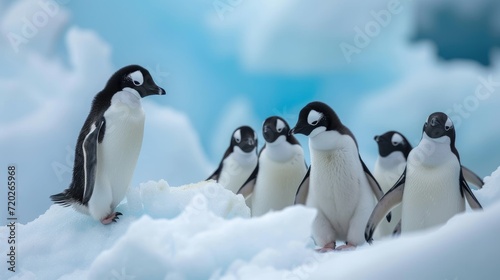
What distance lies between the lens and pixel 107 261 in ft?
6.09

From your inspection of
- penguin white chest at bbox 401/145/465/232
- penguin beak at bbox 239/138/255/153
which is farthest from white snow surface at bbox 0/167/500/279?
penguin beak at bbox 239/138/255/153

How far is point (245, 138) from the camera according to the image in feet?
10.9

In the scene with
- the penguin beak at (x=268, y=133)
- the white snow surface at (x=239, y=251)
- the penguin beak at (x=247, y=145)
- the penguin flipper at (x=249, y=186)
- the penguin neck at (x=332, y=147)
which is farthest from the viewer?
the penguin beak at (x=247, y=145)

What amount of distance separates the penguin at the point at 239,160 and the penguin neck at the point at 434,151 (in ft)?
3.93

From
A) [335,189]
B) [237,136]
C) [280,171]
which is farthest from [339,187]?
[237,136]

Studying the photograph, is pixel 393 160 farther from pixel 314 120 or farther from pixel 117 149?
pixel 117 149

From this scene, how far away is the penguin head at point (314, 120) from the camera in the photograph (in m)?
2.37

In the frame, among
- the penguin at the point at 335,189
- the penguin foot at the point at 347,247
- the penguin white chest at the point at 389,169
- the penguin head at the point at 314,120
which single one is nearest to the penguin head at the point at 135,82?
the penguin head at the point at 314,120

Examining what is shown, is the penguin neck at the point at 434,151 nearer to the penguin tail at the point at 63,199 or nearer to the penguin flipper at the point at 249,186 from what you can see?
the penguin flipper at the point at 249,186

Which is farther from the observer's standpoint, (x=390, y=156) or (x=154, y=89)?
(x=390, y=156)

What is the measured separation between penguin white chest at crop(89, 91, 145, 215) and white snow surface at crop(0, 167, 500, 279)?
5.0 inches

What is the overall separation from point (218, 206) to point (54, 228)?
25.2 inches

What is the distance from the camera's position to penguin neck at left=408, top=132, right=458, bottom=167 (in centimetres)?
228

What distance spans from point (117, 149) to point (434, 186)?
3.81ft
